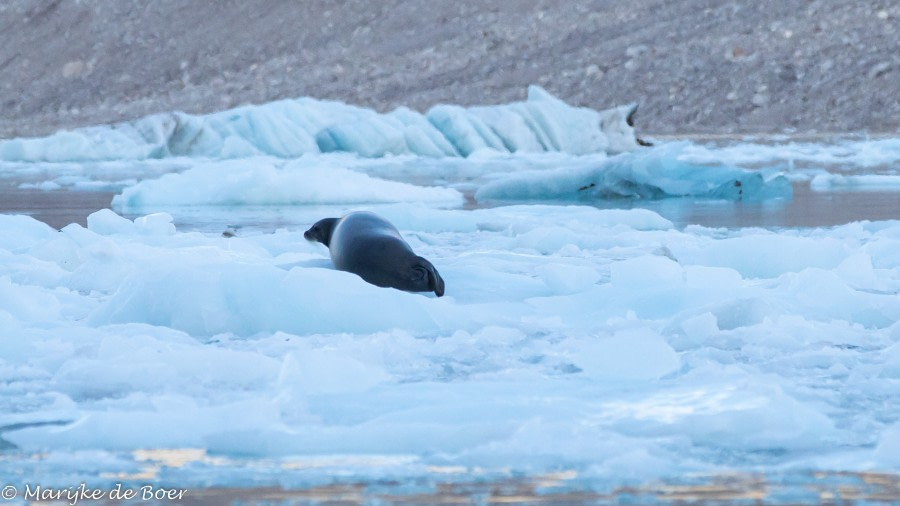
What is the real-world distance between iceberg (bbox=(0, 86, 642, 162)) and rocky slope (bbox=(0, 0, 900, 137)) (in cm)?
627

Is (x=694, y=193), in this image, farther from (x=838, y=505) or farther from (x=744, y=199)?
(x=838, y=505)

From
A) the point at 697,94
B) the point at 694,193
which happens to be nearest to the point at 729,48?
the point at 697,94

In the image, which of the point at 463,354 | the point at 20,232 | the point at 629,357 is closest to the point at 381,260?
the point at 463,354

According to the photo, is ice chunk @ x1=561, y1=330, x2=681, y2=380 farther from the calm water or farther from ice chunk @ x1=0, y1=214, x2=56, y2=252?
the calm water

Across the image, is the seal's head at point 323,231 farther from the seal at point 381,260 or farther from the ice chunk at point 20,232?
the ice chunk at point 20,232

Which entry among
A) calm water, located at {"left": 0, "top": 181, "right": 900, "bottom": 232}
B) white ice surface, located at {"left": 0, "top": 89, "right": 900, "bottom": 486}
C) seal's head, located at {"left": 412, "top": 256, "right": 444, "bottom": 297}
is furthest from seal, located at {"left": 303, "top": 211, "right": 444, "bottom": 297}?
calm water, located at {"left": 0, "top": 181, "right": 900, "bottom": 232}

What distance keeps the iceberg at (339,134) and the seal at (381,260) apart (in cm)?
1131

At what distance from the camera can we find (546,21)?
28.7m

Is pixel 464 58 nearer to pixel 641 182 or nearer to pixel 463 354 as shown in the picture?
pixel 641 182

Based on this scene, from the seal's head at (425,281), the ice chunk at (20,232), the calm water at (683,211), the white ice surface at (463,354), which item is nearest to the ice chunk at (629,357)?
the white ice surface at (463,354)

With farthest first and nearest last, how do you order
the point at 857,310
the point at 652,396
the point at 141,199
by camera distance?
the point at 141,199 → the point at 857,310 → the point at 652,396

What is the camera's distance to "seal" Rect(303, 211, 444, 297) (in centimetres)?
367

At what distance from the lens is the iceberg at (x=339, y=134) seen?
15.5 m

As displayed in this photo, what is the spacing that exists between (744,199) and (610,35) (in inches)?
754
